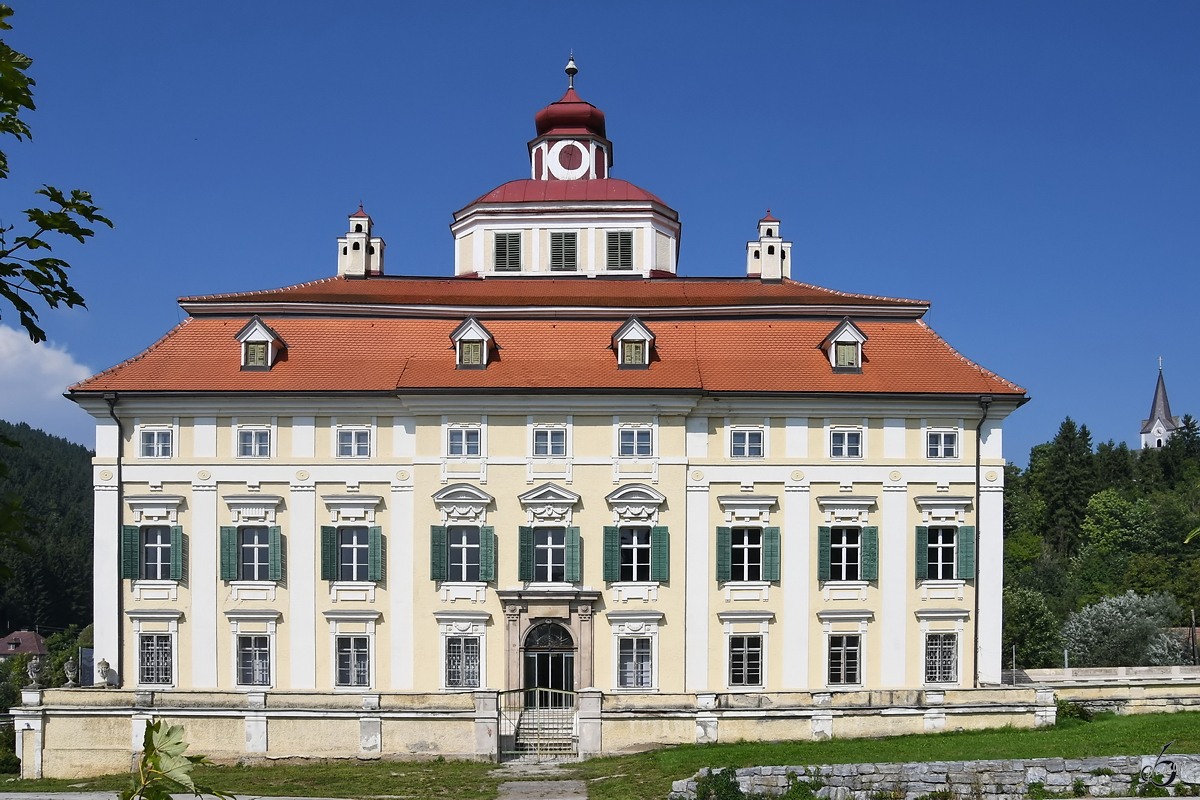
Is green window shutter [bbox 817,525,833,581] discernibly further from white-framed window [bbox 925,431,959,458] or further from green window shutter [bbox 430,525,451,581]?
green window shutter [bbox 430,525,451,581]

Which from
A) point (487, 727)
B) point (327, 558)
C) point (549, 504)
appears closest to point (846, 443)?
point (549, 504)

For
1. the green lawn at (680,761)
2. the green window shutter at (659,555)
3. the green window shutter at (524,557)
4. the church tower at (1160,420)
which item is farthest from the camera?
the church tower at (1160,420)

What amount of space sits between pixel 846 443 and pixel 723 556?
509 cm

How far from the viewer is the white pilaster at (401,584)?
3384 centimetres

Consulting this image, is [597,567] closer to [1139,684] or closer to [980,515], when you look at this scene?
[980,515]

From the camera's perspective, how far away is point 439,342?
1396 inches

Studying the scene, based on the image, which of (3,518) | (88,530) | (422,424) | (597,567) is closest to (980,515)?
(597,567)

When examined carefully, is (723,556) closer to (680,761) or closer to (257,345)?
(680,761)

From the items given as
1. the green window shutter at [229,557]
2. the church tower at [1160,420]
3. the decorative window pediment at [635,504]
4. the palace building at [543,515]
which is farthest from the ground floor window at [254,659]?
the church tower at [1160,420]

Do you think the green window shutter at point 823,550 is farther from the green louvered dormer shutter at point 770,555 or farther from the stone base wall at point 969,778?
the stone base wall at point 969,778

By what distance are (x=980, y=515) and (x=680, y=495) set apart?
29.9 feet

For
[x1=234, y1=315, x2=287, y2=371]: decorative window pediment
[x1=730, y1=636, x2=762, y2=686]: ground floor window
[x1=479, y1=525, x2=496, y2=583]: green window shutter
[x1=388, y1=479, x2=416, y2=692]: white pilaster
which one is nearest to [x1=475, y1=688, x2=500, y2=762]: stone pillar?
[x1=479, y1=525, x2=496, y2=583]: green window shutter

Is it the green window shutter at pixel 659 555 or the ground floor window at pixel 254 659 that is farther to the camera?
the ground floor window at pixel 254 659

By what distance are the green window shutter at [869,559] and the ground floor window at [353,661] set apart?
14887 millimetres
